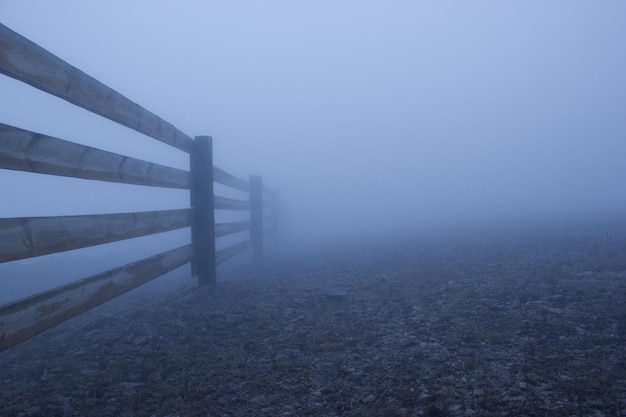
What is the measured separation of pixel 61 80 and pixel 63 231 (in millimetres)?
908

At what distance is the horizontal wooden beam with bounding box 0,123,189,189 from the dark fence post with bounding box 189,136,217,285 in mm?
1454

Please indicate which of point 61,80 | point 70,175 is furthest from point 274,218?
point 61,80

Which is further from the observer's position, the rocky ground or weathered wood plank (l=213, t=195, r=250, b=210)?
weathered wood plank (l=213, t=195, r=250, b=210)

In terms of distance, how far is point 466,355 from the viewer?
10.1ft

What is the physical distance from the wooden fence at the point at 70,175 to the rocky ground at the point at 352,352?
2.07ft

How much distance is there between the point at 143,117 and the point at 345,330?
8.54ft

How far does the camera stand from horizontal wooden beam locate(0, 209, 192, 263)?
221 centimetres

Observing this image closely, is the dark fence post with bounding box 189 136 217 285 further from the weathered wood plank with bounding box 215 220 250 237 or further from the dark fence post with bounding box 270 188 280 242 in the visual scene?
the dark fence post with bounding box 270 188 280 242

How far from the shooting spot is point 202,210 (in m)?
5.43

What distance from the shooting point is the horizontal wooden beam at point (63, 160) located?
88.7 inches

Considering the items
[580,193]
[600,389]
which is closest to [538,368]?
[600,389]

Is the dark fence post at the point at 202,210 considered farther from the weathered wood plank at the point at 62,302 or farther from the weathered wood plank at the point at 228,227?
the weathered wood plank at the point at 62,302

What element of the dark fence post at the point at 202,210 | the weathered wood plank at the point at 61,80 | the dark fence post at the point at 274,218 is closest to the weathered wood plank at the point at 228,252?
the dark fence post at the point at 202,210

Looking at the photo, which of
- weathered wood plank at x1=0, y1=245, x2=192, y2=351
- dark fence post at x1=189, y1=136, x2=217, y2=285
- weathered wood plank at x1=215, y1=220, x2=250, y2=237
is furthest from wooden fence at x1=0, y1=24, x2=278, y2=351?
weathered wood plank at x1=215, y1=220, x2=250, y2=237
